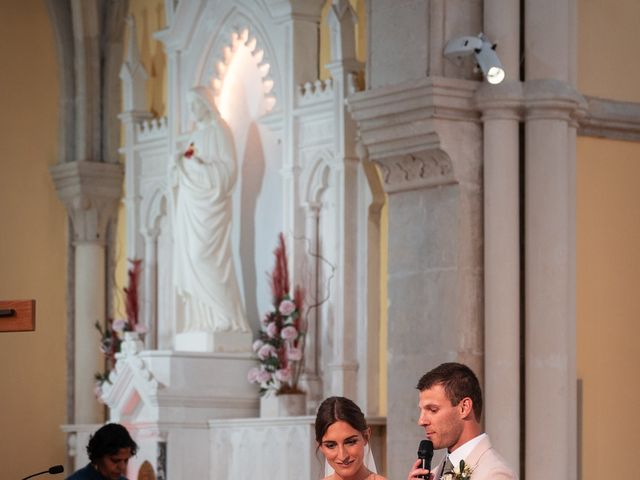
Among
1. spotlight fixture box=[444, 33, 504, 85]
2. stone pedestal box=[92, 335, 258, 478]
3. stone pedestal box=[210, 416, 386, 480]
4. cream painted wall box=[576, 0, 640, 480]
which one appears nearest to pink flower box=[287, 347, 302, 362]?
stone pedestal box=[210, 416, 386, 480]

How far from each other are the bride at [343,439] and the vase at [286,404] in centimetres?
591

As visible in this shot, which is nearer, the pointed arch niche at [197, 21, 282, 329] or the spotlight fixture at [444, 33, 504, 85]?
the spotlight fixture at [444, 33, 504, 85]

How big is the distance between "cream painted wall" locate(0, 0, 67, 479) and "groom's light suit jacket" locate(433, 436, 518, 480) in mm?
9924

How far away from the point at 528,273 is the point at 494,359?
20.0 inches

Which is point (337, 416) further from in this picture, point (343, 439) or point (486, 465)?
point (486, 465)

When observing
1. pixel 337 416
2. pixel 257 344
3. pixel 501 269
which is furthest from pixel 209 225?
pixel 337 416

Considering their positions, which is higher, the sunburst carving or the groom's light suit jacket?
the sunburst carving

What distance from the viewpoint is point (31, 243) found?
1462cm

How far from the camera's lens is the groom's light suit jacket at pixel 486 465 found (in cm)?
476

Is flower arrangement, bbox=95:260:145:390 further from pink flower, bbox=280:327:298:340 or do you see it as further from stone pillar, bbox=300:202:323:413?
pink flower, bbox=280:327:298:340

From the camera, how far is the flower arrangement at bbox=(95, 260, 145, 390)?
Answer: 43.6 feet

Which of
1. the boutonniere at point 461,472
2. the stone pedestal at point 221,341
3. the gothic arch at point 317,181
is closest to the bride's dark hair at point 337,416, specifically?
the boutonniere at point 461,472

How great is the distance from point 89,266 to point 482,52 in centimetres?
657

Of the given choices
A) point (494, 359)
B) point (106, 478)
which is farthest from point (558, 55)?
point (106, 478)
